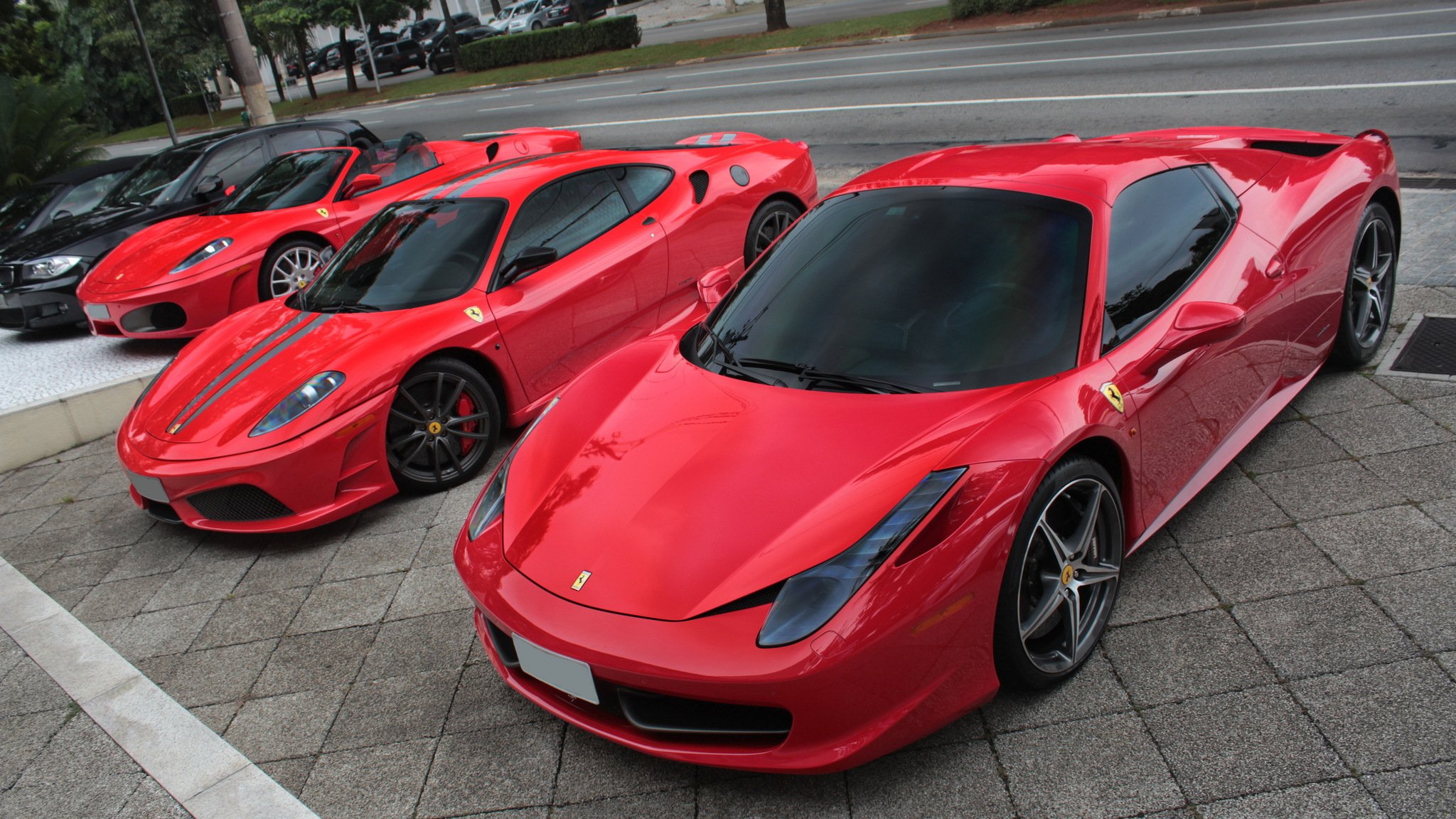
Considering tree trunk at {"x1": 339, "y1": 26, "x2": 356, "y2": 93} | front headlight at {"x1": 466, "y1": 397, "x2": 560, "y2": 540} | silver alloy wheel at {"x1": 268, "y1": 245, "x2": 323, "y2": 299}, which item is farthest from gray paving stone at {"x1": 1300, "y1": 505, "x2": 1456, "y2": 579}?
tree trunk at {"x1": 339, "y1": 26, "x2": 356, "y2": 93}

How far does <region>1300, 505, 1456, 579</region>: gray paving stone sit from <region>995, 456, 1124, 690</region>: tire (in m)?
0.87

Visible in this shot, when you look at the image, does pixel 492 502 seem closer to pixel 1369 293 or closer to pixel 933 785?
pixel 933 785

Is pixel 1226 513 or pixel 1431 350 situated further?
pixel 1431 350

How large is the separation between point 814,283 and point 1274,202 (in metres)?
1.79

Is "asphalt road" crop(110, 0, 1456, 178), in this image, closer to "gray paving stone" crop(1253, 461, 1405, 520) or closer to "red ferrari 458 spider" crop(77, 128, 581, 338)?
"red ferrari 458 spider" crop(77, 128, 581, 338)

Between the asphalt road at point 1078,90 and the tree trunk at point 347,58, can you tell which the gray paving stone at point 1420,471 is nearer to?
the asphalt road at point 1078,90

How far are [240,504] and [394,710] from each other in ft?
5.41

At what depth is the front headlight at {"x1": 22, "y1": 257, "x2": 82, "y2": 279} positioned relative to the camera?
8609 mm

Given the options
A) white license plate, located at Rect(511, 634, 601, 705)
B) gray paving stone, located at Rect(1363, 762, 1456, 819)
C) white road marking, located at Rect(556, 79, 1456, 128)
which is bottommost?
gray paving stone, located at Rect(1363, 762, 1456, 819)

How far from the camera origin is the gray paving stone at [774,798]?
2.66 m

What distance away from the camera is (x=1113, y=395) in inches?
117

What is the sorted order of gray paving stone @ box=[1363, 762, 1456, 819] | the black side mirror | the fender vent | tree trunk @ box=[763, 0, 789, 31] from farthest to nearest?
tree trunk @ box=[763, 0, 789, 31] → the fender vent → the black side mirror → gray paving stone @ box=[1363, 762, 1456, 819]

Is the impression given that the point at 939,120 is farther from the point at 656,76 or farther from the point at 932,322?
the point at 656,76

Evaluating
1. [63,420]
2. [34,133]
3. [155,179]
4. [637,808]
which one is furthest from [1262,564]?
[34,133]
